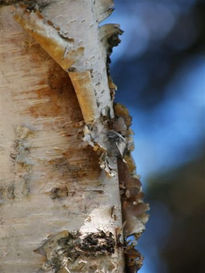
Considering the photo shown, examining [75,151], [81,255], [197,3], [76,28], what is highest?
[197,3]

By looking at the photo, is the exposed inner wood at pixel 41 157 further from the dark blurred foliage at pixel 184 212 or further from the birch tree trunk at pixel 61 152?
the dark blurred foliage at pixel 184 212

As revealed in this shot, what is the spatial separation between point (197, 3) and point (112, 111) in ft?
2.21

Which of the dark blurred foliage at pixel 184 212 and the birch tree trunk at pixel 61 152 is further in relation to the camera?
the dark blurred foliage at pixel 184 212

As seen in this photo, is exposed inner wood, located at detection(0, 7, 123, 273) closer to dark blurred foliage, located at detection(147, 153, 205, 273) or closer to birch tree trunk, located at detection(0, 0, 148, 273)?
birch tree trunk, located at detection(0, 0, 148, 273)

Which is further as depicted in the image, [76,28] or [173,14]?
[173,14]

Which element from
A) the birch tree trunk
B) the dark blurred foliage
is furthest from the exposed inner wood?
the dark blurred foliage

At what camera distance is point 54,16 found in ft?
1.46

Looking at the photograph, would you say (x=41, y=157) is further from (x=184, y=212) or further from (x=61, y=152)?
(x=184, y=212)

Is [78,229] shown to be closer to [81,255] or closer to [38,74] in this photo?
[81,255]

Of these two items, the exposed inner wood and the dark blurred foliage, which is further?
the dark blurred foliage

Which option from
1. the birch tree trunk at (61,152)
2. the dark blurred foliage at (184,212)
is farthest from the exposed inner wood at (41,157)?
the dark blurred foliage at (184,212)

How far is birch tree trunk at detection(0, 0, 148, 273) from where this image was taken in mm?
419

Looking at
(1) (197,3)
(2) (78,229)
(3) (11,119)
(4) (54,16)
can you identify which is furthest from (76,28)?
(1) (197,3)

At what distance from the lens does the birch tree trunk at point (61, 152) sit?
419mm
